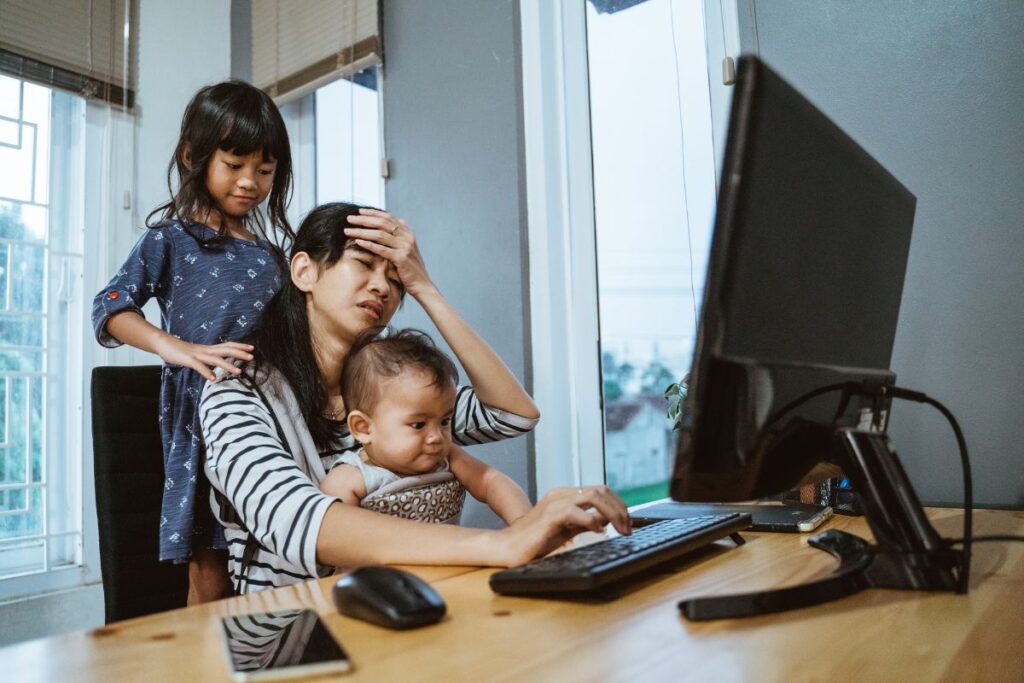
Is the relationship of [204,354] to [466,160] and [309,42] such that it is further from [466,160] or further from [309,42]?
[309,42]

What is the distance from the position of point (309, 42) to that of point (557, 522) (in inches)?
90.3

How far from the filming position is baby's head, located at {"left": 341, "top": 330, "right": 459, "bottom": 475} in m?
1.12

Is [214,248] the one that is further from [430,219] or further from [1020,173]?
[1020,173]

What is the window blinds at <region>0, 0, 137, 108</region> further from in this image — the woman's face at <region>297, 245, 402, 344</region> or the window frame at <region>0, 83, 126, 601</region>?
the woman's face at <region>297, 245, 402, 344</region>

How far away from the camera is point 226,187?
5.44ft

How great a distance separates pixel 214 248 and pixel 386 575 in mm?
1249

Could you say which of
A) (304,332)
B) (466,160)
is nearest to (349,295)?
(304,332)

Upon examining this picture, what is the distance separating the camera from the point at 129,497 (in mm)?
1165

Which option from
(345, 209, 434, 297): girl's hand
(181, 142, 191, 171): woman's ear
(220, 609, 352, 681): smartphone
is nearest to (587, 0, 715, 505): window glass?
(345, 209, 434, 297): girl's hand

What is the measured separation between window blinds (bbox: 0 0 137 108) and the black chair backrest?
1.71 m

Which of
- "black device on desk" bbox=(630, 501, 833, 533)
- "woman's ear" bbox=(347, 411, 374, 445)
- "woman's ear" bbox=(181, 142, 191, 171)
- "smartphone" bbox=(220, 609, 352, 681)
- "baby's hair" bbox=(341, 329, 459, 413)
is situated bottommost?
"black device on desk" bbox=(630, 501, 833, 533)

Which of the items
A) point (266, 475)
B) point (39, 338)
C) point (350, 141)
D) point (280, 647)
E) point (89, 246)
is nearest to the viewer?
point (280, 647)

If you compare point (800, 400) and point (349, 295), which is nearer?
point (800, 400)

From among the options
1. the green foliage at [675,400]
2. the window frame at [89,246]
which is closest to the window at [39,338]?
the window frame at [89,246]
